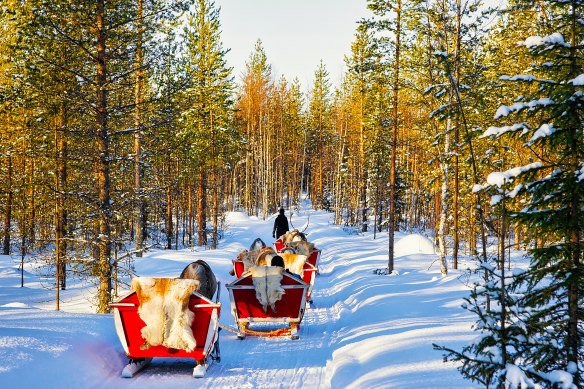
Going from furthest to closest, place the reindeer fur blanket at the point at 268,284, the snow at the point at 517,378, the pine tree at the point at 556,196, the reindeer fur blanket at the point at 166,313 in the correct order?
the reindeer fur blanket at the point at 268,284 → the reindeer fur blanket at the point at 166,313 → the pine tree at the point at 556,196 → the snow at the point at 517,378

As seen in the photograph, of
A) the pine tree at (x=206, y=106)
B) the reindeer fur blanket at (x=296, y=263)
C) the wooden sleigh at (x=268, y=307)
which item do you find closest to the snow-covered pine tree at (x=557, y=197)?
the wooden sleigh at (x=268, y=307)

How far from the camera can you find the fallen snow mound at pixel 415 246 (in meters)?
23.0

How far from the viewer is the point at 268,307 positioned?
9055 mm

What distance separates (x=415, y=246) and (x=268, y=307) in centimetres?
1634

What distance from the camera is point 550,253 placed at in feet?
13.0

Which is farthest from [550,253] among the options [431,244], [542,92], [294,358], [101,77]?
[431,244]

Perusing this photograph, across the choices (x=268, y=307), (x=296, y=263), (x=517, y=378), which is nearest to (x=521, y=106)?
(x=517, y=378)

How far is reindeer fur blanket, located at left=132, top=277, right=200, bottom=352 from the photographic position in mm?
6488

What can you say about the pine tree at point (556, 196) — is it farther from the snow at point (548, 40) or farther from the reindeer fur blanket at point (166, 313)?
the reindeer fur blanket at point (166, 313)

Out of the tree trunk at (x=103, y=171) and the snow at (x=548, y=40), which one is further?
the tree trunk at (x=103, y=171)

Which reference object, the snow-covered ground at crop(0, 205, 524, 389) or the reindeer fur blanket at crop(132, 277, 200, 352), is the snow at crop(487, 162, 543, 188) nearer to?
the snow-covered ground at crop(0, 205, 524, 389)

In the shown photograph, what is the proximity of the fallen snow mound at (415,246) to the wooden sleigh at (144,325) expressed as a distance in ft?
57.7

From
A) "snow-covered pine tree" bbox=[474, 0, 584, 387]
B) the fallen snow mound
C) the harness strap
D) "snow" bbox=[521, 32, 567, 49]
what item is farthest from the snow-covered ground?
the fallen snow mound

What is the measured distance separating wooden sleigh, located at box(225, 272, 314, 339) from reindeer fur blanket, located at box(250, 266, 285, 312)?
0.09 meters
